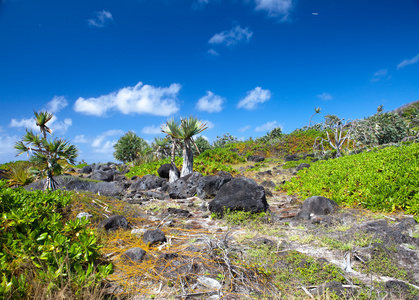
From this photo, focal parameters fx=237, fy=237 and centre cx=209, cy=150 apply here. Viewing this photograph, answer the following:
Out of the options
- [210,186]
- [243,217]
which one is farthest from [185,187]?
[243,217]

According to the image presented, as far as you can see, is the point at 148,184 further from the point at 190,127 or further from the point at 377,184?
the point at 377,184

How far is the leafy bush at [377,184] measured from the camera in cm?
591

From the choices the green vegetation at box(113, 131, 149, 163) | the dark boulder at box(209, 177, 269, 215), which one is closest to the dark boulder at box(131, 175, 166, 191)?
the dark boulder at box(209, 177, 269, 215)

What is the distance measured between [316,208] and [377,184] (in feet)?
6.11

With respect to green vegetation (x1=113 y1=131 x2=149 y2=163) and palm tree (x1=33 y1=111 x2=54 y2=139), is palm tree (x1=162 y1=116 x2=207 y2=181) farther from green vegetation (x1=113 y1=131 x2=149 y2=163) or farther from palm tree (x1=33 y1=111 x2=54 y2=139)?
green vegetation (x1=113 y1=131 x2=149 y2=163)

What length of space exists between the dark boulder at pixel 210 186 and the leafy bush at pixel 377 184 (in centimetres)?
284

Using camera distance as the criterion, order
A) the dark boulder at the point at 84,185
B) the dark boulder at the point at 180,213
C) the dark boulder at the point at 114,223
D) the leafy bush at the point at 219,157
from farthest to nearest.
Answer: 1. the leafy bush at the point at 219,157
2. the dark boulder at the point at 84,185
3. the dark boulder at the point at 180,213
4. the dark boulder at the point at 114,223

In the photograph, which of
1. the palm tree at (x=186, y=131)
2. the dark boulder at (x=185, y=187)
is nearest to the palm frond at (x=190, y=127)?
the palm tree at (x=186, y=131)

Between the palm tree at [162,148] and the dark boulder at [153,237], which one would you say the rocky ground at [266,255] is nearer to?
the dark boulder at [153,237]

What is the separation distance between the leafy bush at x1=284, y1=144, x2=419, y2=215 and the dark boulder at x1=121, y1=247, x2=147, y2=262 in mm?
5715

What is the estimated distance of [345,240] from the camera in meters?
4.71

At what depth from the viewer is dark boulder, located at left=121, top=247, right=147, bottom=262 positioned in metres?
4.14

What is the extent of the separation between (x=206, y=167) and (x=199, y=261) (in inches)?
431

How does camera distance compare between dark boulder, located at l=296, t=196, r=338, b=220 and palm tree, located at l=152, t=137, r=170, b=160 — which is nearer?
dark boulder, located at l=296, t=196, r=338, b=220
